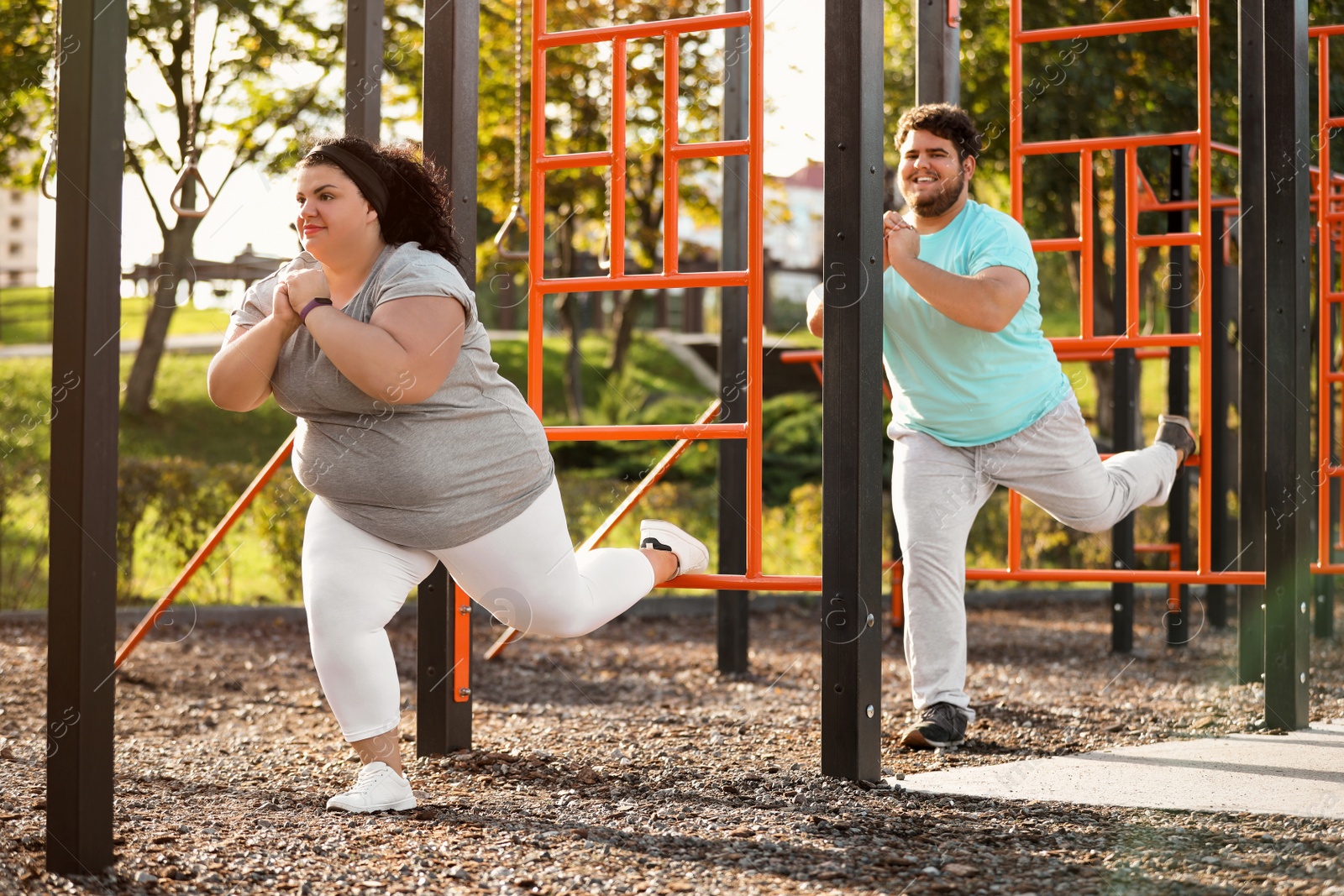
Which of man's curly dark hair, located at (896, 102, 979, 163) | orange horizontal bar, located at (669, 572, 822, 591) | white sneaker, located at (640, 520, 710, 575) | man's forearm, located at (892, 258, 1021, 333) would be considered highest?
man's curly dark hair, located at (896, 102, 979, 163)

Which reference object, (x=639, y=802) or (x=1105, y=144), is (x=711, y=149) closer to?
(x=1105, y=144)

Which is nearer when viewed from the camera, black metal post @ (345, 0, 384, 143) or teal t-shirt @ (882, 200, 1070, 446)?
teal t-shirt @ (882, 200, 1070, 446)

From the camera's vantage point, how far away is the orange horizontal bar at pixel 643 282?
3.78 metres

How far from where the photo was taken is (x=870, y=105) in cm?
335

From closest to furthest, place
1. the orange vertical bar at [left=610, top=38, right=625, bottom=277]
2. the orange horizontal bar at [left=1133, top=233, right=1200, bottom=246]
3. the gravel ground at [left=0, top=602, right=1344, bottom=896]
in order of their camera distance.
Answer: the gravel ground at [left=0, top=602, right=1344, bottom=896] < the orange vertical bar at [left=610, top=38, right=625, bottom=277] < the orange horizontal bar at [left=1133, top=233, right=1200, bottom=246]

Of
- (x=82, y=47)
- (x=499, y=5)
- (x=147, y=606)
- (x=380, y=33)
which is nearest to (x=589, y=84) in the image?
(x=499, y=5)

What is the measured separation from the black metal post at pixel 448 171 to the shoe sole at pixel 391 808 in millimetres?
660

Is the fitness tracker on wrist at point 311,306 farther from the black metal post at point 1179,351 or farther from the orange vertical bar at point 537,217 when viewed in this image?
the black metal post at point 1179,351

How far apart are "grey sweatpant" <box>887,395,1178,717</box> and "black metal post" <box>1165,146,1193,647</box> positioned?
193 cm

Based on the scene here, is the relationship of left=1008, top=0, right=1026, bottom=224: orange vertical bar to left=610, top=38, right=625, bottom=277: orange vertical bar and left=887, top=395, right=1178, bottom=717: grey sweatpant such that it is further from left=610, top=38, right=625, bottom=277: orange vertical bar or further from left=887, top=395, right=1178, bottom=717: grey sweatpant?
left=610, top=38, right=625, bottom=277: orange vertical bar

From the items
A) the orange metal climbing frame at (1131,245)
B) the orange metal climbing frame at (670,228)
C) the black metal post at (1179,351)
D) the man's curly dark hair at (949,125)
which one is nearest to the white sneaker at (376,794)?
the orange metal climbing frame at (670,228)

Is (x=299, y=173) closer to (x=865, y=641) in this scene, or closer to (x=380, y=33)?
(x=380, y=33)

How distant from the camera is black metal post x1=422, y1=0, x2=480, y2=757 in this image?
12.6 ft

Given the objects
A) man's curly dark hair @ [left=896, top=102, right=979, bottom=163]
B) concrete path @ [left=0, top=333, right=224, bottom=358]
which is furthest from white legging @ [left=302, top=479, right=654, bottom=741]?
concrete path @ [left=0, top=333, right=224, bottom=358]
